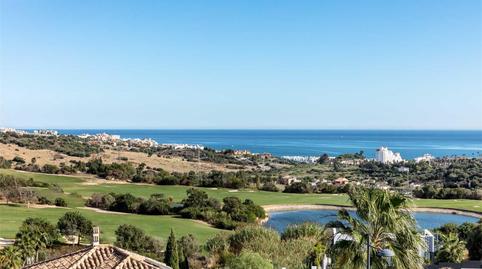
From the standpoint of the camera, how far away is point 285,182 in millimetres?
88500

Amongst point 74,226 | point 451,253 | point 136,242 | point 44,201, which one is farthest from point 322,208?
point 451,253

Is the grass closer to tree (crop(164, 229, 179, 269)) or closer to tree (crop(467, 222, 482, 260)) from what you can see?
tree (crop(164, 229, 179, 269))

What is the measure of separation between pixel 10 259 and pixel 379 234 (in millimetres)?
19189

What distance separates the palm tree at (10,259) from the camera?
24.5 metres

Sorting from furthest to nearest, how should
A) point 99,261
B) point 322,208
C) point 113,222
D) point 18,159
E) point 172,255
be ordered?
point 18,159 < point 322,208 < point 113,222 < point 172,255 < point 99,261

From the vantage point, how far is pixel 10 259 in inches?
976

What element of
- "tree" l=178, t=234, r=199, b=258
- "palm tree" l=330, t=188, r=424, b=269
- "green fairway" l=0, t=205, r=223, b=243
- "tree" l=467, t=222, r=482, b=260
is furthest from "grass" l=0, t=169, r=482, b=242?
"palm tree" l=330, t=188, r=424, b=269

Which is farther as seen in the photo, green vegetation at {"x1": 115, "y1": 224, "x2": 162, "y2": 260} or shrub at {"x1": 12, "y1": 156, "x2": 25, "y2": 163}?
shrub at {"x1": 12, "y1": 156, "x2": 25, "y2": 163}

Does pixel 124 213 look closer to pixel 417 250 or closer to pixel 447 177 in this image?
pixel 417 250

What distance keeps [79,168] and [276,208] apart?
3688 centimetres

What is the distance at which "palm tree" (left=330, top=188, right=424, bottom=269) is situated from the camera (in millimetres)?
10609

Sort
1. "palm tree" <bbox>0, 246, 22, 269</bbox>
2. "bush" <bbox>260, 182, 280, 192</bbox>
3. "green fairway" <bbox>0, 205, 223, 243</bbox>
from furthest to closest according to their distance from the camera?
"bush" <bbox>260, 182, 280, 192</bbox>
"green fairway" <bbox>0, 205, 223, 243</bbox>
"palm tree" <bbox>0, 246, 22, 269</bbox>

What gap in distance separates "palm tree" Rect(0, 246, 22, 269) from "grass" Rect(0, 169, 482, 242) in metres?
12.7

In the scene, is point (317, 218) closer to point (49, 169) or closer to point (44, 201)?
point (44, 201)
